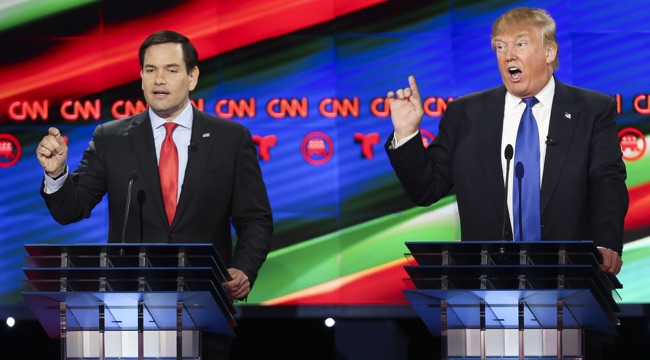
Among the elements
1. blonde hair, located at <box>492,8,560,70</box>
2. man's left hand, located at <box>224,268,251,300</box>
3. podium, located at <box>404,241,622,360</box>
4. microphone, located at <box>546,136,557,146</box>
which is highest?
blonde hair, located at <box>492,8,560,70</box>

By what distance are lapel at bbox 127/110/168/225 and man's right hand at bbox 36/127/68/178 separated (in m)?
0.43

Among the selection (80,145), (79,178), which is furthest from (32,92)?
(79,178)

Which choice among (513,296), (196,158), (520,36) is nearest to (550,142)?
(520,36)

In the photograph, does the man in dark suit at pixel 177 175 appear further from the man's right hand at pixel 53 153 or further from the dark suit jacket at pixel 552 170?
the dark suit jacket at pixel 552 170

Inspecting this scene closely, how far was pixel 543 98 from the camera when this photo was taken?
4.76 metres

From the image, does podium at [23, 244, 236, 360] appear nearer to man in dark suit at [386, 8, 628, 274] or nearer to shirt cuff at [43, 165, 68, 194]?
shirt cuff at [43, 165, 68, 194]

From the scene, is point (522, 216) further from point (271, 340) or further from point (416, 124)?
point (271, 340)

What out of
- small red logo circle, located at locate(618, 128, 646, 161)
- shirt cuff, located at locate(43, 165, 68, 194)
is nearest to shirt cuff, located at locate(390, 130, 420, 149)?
shirt cuff, located at locate(43, 165, 68, 194)

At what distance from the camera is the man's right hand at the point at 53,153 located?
4.45 metres

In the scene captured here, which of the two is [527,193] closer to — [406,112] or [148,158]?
[406,112]

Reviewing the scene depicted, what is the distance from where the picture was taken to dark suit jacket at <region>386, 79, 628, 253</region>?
452 centimetres

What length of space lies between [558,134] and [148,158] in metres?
1.55

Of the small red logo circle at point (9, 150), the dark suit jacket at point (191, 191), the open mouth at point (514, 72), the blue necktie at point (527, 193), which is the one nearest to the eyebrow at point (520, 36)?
the open mouth at point (514, 72)

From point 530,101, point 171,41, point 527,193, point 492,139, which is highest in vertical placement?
point 171,41
